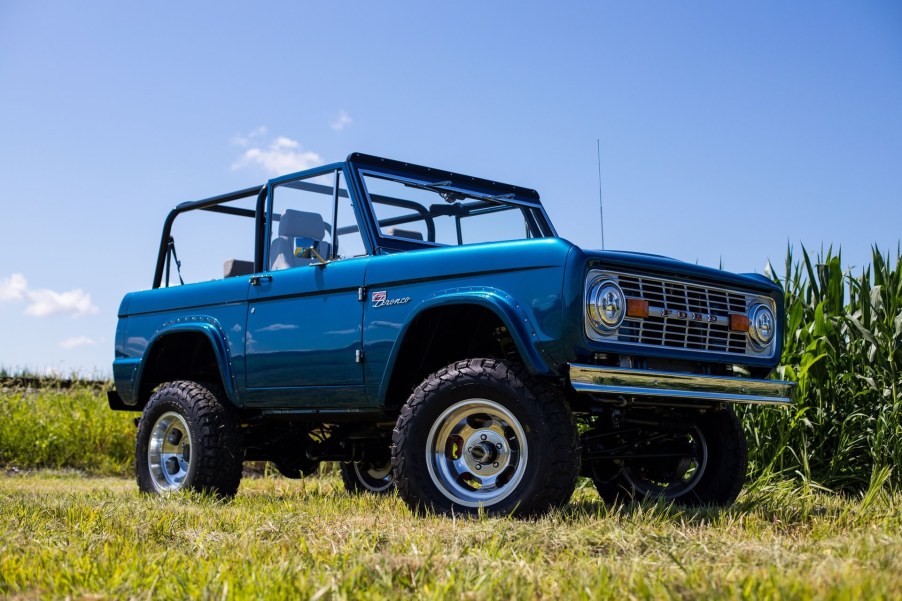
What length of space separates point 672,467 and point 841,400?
1.85m

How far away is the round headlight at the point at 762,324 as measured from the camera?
5414mm

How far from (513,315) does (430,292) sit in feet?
1.84

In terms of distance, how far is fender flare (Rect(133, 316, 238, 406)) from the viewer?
20.6 feet

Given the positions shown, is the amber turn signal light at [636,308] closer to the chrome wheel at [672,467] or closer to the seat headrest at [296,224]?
the chrome wheel at [672,467]

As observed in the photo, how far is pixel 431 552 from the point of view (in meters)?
3.43

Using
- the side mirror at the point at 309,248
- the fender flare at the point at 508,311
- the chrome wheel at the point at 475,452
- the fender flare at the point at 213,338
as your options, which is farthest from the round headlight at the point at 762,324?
the fender flare at the point at 213,338

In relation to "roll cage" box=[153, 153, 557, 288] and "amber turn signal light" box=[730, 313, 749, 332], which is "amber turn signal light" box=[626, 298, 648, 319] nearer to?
"amber turn signal light" box=[730, 313, 749, 332]

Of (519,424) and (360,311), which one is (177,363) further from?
(519,424)

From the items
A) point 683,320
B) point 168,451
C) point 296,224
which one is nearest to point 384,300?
point 296,224

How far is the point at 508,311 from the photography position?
4680mm

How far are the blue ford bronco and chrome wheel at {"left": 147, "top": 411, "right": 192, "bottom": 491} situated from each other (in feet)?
0.05

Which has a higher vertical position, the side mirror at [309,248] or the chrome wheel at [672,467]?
the side mirror at [309,248]

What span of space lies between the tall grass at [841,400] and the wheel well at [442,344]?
251cm

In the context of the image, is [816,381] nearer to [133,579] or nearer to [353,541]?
[353,541]
